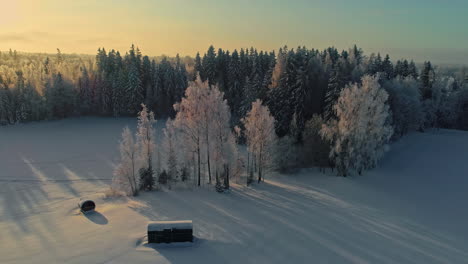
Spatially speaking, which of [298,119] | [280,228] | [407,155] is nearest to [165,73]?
[298,119]

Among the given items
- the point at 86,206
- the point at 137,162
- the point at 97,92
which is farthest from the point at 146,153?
the point at 97,92

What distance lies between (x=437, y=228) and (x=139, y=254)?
22965mm

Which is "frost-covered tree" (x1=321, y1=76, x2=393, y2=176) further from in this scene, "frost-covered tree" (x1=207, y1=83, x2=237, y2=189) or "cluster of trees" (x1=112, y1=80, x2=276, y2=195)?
"frost-covered tree" (x1=207, y1=83, x2=237, y2=189)

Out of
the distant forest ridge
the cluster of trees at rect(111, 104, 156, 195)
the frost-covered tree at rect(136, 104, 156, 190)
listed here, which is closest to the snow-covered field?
the cluster of trees at rect(111, 104, 156, 195)

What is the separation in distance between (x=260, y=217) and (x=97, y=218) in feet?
44.1

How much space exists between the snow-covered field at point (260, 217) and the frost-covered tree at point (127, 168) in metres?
1.60

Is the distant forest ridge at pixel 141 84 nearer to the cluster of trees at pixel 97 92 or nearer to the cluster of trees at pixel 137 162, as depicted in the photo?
the cluster of trees at pixel 97 92

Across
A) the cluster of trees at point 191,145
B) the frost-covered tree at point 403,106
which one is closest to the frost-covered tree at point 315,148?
the cluster of trees at point 191,145

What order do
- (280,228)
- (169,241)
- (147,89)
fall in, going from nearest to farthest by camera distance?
1. (169,241)
2. (280,228)
3. (147,89)

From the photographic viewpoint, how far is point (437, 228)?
2427 cm

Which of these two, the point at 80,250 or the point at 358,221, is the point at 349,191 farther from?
the point at 80,250

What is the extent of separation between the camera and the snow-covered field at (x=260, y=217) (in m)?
19.3

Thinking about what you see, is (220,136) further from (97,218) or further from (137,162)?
(97,218)

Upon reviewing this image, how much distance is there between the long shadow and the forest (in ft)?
17.9
